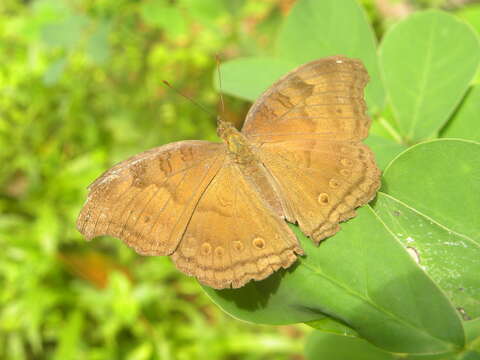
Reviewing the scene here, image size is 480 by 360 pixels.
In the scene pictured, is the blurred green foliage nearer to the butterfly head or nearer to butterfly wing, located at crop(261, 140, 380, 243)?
the butterfly head

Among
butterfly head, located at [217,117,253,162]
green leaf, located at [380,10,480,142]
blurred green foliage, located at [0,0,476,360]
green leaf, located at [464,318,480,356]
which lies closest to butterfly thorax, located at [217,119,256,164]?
butterfly head, located at [217,117,253,162]

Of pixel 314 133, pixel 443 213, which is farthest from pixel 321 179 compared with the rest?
pixel 443 213

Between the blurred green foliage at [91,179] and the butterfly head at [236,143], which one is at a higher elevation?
the butterfly head at [236,143]

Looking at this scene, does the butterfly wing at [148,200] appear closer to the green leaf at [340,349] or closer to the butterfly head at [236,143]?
the butterfly head at [236,143]

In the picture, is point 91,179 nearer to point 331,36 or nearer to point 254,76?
point 254,76

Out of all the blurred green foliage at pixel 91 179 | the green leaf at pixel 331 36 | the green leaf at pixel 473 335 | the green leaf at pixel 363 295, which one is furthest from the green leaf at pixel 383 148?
the blurred green foliage at pixel 91 179

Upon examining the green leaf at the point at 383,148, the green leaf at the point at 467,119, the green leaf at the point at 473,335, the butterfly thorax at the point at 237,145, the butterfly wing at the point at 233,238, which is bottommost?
the butterfly wing at the point at 233,238

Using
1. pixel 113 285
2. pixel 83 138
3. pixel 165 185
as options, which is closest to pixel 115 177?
pixel 165 185
